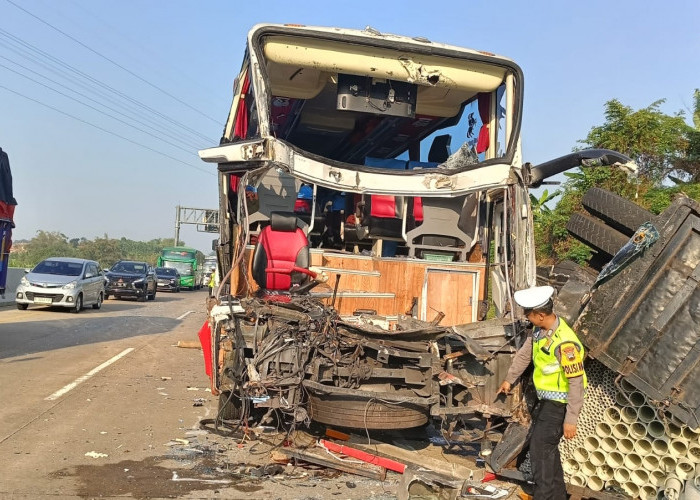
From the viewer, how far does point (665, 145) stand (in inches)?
873

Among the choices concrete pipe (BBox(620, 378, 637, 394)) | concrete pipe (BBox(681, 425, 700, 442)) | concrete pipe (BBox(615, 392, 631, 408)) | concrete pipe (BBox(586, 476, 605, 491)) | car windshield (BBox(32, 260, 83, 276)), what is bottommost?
concrete pipe (BBox(586, 476, 605, 491))

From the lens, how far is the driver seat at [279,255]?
7141mm

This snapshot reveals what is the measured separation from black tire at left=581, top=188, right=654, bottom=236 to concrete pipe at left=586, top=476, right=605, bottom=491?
200 centimetres

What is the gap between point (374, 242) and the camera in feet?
26.3

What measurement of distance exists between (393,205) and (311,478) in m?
3.65

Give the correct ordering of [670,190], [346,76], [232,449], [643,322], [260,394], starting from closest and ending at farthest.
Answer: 1. [643,322]
2. [260,394]
3. [232,449]
4. [346,76]
5. [670,190]

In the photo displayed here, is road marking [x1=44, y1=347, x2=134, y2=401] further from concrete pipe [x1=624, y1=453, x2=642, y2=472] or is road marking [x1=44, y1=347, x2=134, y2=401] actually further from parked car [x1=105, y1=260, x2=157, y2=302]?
parked car [x1=105, y1=260, x2=157, y2=302]

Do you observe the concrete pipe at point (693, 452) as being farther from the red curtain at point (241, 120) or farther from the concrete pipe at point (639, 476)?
the red curtain at point (241, 120)

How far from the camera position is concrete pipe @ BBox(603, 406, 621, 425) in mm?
4941

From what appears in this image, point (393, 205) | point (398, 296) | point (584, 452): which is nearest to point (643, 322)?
point (584, 452)

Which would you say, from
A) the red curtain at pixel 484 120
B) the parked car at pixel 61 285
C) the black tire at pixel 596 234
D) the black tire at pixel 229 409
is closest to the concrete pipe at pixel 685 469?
the black tire at pixel 596 234

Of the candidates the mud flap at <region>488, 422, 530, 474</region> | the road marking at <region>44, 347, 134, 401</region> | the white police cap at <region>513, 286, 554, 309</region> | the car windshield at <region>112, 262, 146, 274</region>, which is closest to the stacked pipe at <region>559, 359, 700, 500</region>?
the mud flap at <region>488, 422, 530, 474</region>

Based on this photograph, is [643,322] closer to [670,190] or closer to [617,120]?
[670,190]

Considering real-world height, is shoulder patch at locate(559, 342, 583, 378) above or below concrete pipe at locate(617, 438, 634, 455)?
above
